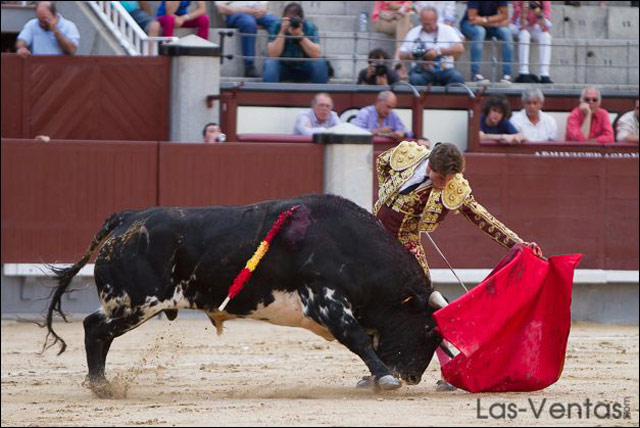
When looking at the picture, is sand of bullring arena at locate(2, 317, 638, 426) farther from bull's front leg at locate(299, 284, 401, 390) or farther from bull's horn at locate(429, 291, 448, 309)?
bull's horn at locate(429, 291, 448, 309)

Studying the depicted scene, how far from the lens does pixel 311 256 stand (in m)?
7.28

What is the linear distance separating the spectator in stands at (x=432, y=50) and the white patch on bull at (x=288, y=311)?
560cm

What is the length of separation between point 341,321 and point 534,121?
19.0 ft

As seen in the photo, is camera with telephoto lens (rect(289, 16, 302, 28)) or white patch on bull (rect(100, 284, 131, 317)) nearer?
white patch on bull (rect(100, 284, 131, 317))

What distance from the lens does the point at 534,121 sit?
41.2 ft

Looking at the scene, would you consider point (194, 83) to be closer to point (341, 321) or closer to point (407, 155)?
point (407, 155)

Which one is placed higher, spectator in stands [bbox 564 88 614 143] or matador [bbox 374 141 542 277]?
spectator in stands [bbox 564 88 614 143]

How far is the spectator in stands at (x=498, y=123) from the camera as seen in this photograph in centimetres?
1220

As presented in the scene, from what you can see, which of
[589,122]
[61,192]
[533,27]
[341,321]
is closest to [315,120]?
[61,192]

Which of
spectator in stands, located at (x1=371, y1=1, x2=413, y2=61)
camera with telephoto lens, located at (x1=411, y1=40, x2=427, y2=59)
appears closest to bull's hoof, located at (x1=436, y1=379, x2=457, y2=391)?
camera with telephoto lens, located at (x1=411, y1=40, x2=427, y2=59)

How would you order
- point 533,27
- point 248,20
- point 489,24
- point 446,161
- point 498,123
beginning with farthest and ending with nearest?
1. point 533,27
2. point 489,24
3. point 248,20
4. point 498,123
5. point 446,161

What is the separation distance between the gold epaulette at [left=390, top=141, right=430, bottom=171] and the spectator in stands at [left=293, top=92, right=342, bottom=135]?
4280mm

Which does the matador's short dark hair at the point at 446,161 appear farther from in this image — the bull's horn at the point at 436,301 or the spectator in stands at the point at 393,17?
the spectator in stands at the point at 393,17

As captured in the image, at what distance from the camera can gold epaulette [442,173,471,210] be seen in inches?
284
